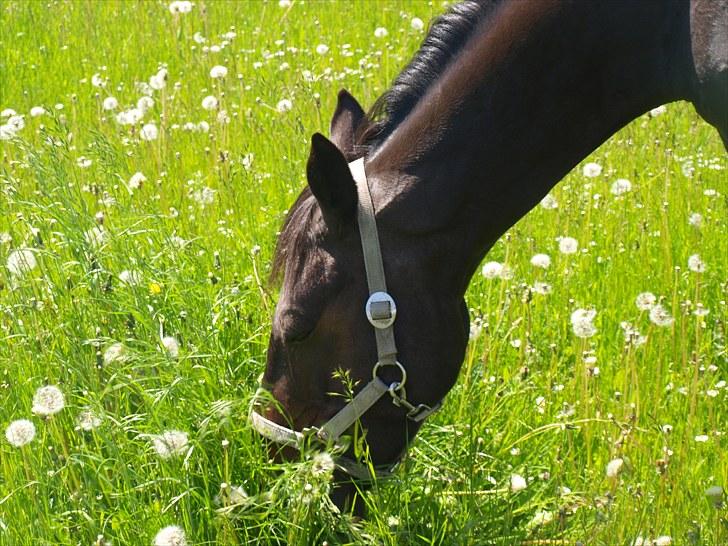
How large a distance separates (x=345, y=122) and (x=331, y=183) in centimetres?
47

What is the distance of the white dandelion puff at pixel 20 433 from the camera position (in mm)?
3092

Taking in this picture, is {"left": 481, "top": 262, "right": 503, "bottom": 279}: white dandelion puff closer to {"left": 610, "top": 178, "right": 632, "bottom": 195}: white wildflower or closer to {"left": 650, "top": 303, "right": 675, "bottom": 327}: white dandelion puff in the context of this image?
{"left": 650, "top": 303, "right": 675, "bottom": 327}: white dandelion puff

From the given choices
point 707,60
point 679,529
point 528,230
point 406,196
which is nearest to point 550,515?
point 679,529

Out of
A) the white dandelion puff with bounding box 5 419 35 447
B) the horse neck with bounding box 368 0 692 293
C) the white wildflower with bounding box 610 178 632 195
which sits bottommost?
the white wildflower with bounding box 610 178 632 195

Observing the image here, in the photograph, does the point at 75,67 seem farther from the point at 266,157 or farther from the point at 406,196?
the point at 406,196

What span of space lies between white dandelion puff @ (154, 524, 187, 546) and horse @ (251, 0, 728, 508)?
46 cm

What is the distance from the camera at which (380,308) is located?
3.14 metres

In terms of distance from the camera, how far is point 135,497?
128 inches

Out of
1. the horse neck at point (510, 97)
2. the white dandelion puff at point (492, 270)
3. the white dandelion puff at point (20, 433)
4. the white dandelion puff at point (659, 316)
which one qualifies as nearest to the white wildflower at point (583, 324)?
the white dandelion puff at point (659, 316)

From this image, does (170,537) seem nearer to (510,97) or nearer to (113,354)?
(113,354)

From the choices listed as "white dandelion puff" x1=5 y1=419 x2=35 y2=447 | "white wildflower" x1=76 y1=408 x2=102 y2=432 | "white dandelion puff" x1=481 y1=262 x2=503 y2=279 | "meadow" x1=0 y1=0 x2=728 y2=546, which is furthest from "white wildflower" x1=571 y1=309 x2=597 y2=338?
"white dandelion puff" x1=5 y1=419 x2=35 y2=447

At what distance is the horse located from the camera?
3.11 metres

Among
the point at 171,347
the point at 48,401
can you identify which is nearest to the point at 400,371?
the point at 171,347

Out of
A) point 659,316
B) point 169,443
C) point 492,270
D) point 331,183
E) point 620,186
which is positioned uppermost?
point 331,183
